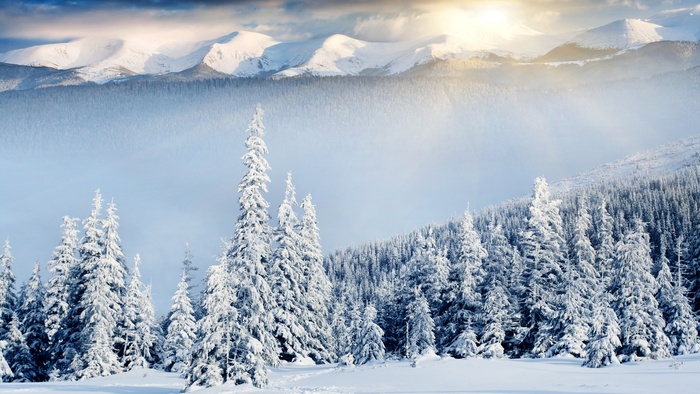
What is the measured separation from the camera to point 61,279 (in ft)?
156

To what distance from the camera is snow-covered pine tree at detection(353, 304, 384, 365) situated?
4862cm

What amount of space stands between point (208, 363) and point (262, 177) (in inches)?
577

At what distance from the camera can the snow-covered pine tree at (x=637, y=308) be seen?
33.9 m

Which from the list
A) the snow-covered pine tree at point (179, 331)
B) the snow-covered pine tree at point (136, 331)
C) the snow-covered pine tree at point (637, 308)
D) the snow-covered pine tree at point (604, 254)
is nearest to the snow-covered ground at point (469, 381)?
the snow-covered pine tree at point (637, 308)

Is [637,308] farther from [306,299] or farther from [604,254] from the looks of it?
[306,299]

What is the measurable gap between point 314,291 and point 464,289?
10414 millimetres

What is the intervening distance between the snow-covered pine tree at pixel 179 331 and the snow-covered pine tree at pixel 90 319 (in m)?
5.04

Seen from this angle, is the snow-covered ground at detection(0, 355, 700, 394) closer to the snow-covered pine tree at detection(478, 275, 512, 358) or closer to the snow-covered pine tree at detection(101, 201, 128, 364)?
the snow-covered pine tree at detection(101, 201, 128, 364)

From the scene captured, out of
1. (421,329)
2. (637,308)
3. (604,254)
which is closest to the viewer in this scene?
(637,308)

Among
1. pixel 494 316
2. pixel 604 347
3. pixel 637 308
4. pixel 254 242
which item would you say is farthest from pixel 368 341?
pixel 604 347

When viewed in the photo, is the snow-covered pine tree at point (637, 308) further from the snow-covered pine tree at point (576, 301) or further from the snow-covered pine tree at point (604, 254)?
the snow-covered pine tree at point (604, 254)

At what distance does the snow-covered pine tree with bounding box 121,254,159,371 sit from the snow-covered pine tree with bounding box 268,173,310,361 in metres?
10.1

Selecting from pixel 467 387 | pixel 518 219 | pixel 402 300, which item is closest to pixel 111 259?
pixel 402 300

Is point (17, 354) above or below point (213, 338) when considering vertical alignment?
below
